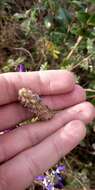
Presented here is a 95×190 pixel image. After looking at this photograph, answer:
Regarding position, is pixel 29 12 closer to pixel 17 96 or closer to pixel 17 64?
pixel 17 64

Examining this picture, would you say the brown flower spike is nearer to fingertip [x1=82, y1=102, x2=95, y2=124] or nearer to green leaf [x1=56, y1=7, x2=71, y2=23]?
fingertip [x1=82, y1=102, x2=95, y2=124]

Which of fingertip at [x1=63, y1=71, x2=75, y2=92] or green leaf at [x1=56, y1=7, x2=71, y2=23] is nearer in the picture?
fingertip at [x1=63, y1=71, x2=75, y2=92]

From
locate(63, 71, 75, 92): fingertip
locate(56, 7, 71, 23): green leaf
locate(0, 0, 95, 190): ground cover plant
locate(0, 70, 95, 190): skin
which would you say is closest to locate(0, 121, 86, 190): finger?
locate(0, 70, 95, 190): skin

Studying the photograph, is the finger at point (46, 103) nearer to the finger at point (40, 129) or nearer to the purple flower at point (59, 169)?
the finger at point (40, 129)

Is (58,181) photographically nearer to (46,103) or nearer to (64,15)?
(46,103)

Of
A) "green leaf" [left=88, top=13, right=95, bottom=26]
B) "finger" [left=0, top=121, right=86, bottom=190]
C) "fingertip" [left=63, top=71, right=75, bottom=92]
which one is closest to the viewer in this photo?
"finger" [left=0, top=121, right=86, bottom=190]

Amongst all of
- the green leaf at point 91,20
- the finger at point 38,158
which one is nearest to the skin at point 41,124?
the finger at point 38,158

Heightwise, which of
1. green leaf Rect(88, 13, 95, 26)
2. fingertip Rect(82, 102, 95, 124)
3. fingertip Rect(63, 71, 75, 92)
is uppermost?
green leaf Rect(88, 13, 95, 26)
